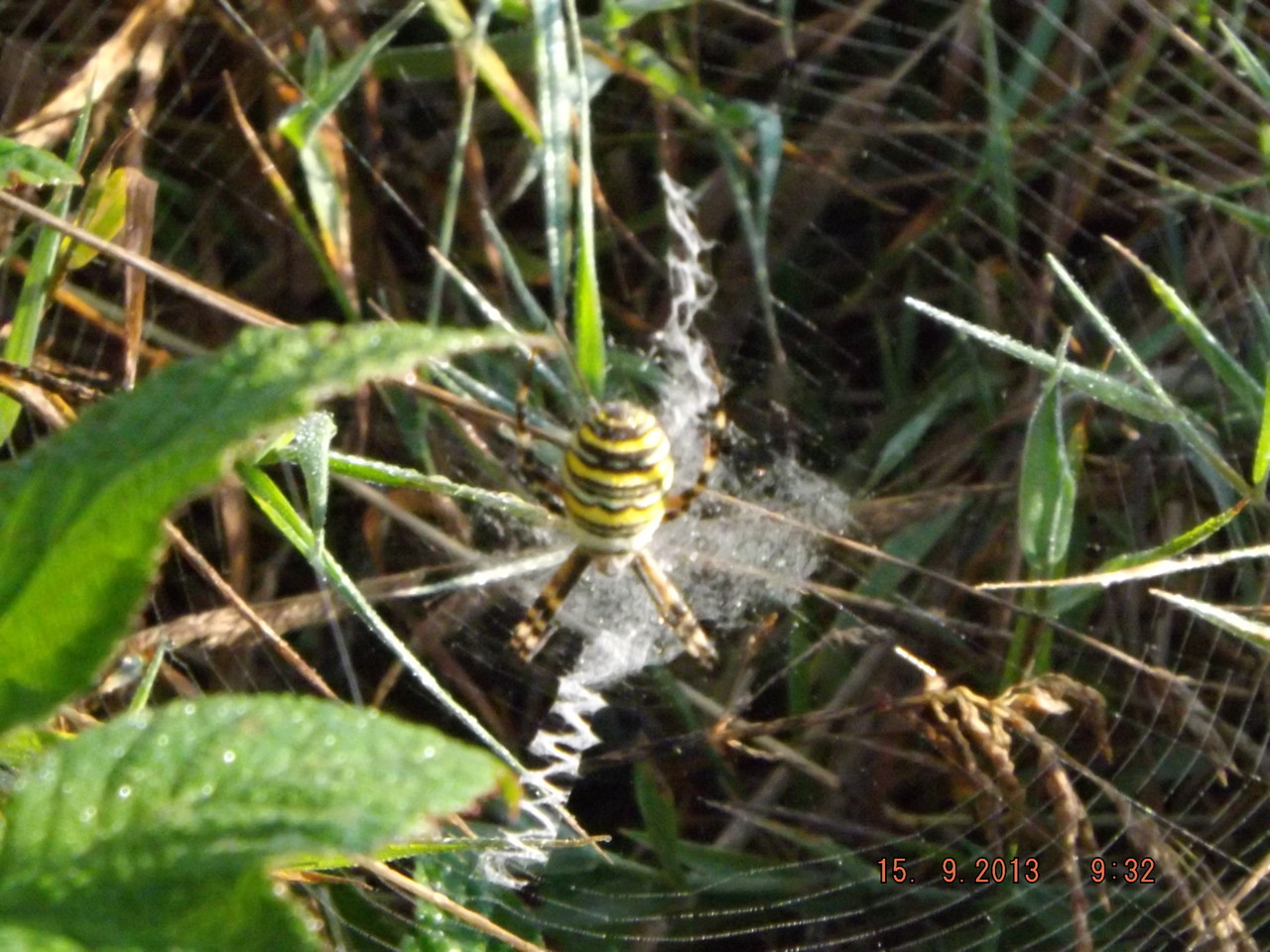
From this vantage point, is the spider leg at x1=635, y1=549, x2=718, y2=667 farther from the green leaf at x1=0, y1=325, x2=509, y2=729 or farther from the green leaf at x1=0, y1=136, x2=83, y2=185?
the green leaf at x1=0, y1=325, x2=509, y2=729

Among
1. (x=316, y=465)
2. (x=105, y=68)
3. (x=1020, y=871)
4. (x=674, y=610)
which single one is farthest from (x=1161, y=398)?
(x=105, y=68)

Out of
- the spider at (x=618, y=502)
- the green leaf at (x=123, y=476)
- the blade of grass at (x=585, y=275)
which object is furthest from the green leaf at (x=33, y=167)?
the green leaf at (x=123, y=476)

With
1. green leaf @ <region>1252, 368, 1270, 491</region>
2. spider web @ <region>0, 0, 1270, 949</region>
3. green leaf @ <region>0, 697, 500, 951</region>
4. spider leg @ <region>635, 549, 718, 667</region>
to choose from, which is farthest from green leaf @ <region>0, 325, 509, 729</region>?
spider leg @ <region>635, 549, 718, 667</region>

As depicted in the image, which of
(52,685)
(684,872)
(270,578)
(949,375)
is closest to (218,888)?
(52,685)

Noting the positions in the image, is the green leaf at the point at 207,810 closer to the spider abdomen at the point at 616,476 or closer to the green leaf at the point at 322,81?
the spider abdomen at the point at 616,476

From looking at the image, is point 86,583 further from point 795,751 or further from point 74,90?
point 74,90

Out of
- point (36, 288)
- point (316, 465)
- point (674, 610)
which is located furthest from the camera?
point (674, 610)

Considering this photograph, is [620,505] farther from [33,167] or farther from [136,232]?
[33,167]
